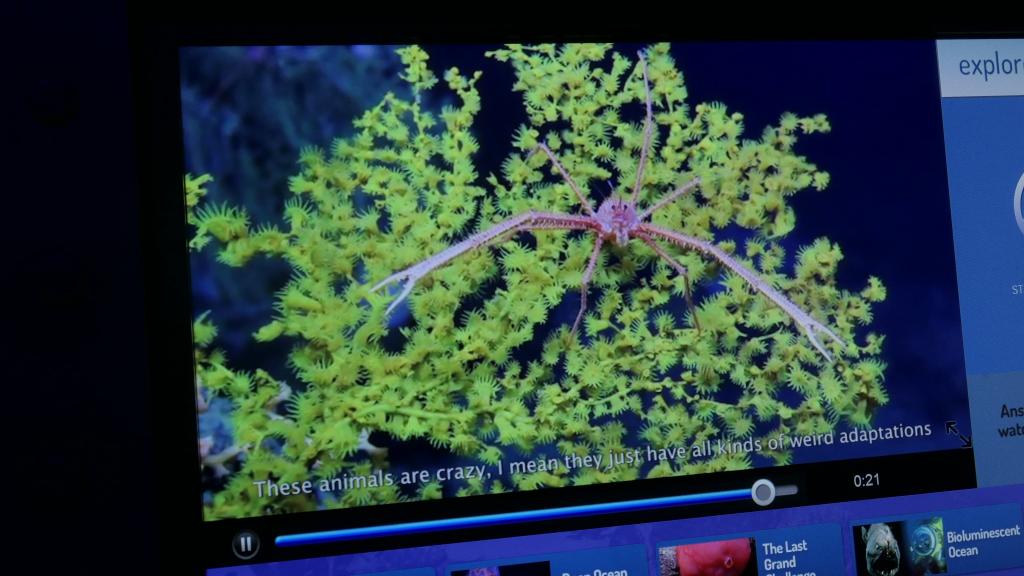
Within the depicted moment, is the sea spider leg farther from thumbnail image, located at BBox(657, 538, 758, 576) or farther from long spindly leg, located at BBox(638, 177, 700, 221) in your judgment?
thumbnail image, located at BBox(657, 538, 758, 576)

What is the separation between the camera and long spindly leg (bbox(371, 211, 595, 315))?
865mm

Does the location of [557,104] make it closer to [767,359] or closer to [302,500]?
[767,359]

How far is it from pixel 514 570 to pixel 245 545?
0.23 meters

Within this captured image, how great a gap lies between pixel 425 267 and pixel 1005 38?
628 mm

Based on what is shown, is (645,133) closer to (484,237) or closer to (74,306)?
(484,237)

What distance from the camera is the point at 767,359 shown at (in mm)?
929

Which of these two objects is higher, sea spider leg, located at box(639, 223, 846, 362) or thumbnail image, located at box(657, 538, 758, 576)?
sea spider leg, located at box(639, 223, 846, 362)

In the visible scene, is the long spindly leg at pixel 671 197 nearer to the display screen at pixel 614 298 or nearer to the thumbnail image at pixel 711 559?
the display screen at pixel 614 298

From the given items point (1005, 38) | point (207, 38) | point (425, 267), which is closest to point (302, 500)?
point (425, 267)

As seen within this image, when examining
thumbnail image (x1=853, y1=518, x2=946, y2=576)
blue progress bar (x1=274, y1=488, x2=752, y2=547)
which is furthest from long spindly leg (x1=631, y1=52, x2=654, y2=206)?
thumbnail image (x1=853, y1=518, x2=946, y2=576)

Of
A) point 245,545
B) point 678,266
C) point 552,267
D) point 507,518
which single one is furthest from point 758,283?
point 245,545

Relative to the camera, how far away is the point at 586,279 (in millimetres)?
899

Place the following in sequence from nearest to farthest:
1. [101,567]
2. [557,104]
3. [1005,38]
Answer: [101,567]
[557,104]
[1005,38]

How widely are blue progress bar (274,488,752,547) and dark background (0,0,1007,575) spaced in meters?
0.11
